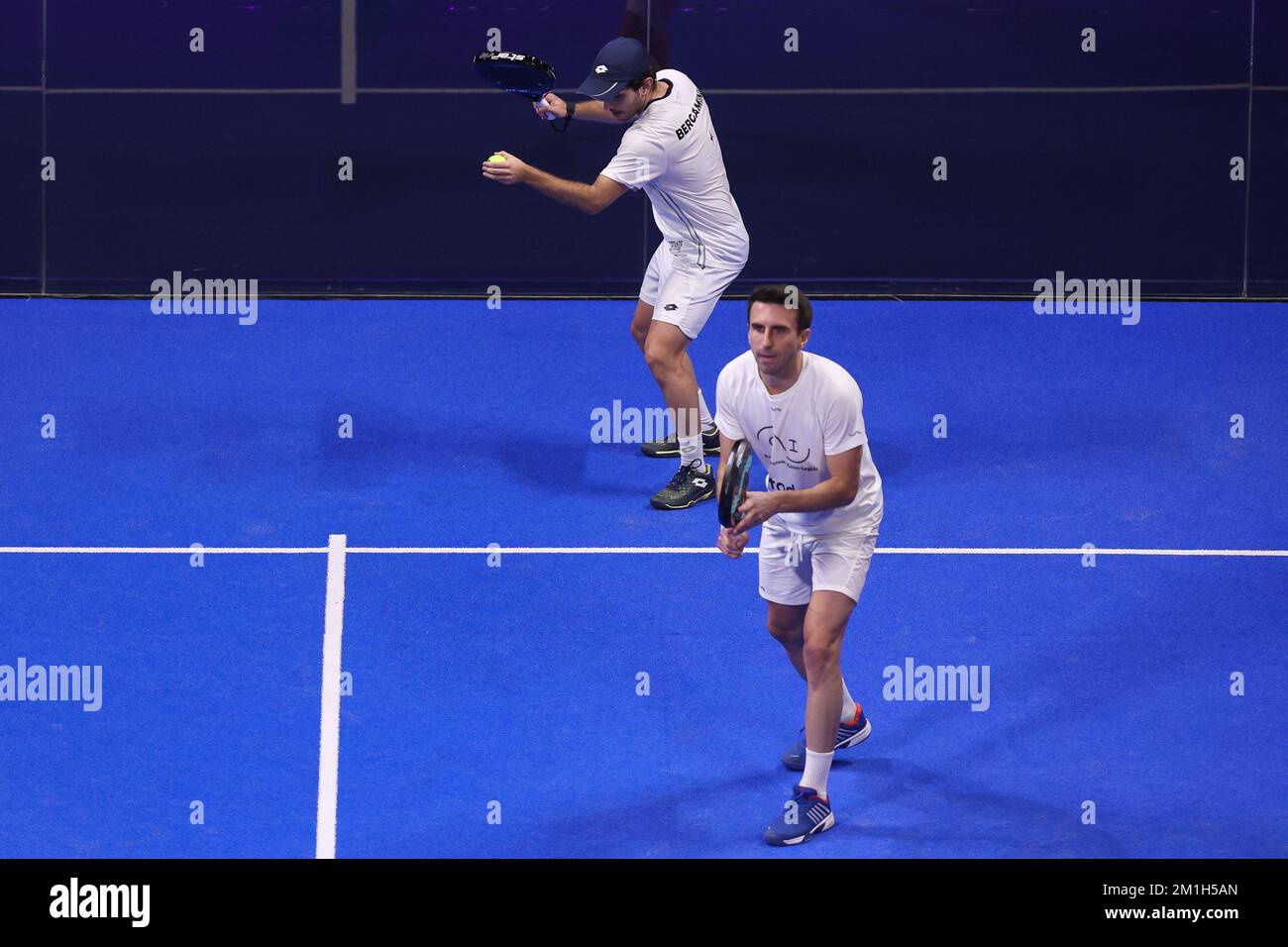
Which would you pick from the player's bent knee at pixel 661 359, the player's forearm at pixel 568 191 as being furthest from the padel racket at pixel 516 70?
the player's bent knee at pixel 661 359

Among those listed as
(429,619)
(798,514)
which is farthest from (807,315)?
(429,619)

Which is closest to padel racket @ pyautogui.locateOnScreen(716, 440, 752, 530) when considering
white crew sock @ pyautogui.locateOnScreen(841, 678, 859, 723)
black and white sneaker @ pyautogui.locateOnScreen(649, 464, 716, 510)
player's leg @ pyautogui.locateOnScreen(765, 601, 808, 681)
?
player's leg @ pyautogui.locateOnScreen(765, 601, 808, 681)

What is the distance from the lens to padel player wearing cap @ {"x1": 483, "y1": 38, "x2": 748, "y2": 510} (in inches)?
390

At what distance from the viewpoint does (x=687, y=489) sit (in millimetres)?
10430

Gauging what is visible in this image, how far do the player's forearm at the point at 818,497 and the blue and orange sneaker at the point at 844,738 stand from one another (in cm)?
122

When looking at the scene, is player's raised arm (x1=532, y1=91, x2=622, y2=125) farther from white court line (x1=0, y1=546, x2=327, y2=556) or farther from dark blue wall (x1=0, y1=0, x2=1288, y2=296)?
white court line (x1=0, y1=546, x2=327, y2=556)

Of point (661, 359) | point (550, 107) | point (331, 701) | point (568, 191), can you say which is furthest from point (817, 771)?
point (550, 107)

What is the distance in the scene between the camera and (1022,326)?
13453 mm

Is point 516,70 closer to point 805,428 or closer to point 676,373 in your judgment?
point 676,373

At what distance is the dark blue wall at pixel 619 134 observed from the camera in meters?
13.8

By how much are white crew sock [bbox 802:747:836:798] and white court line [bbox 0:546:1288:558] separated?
278 cm

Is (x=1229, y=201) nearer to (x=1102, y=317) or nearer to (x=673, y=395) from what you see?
(x=1102, y=317)
